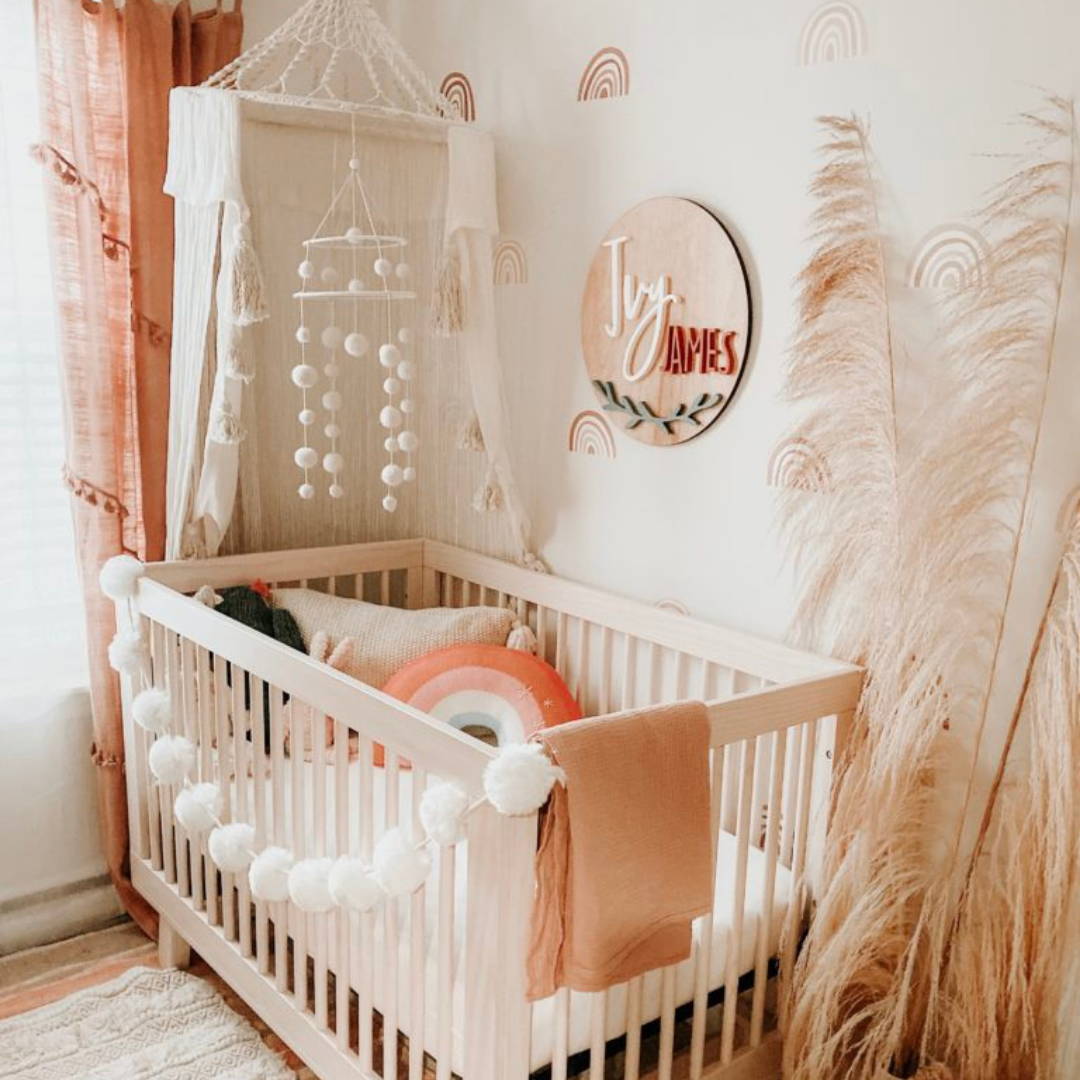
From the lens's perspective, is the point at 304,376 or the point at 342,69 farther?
the point at 342,69

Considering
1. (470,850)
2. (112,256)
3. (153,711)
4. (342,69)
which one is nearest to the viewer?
(470,850)

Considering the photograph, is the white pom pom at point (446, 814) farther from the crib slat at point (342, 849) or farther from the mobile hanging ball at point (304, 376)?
the mobile hanging ball at point (304, 376)

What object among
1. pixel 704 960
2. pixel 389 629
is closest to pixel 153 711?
pixel 389 629

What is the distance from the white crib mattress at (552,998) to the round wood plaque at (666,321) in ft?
2.83

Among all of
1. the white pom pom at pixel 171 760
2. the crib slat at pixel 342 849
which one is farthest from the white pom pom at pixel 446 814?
the white pom pom at pixel 171 760

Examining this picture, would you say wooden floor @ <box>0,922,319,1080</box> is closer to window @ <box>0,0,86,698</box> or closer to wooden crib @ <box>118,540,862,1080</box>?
wooden crib @ <box>118,540,862,1080</box>

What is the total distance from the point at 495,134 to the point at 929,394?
131 cm

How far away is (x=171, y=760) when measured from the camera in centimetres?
211

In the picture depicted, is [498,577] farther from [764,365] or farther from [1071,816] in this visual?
[1071,816]

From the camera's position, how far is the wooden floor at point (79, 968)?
7.87 feet

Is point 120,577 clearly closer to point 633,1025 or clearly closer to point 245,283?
point 245,283

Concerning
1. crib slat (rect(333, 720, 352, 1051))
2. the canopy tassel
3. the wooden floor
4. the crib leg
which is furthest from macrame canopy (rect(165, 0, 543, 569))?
the wooden floor

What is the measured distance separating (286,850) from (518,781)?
2.37ft

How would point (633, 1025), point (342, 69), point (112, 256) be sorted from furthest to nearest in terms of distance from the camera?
1. point (342, 69)
2. point (112, 256)
3. point (633, 1025)
